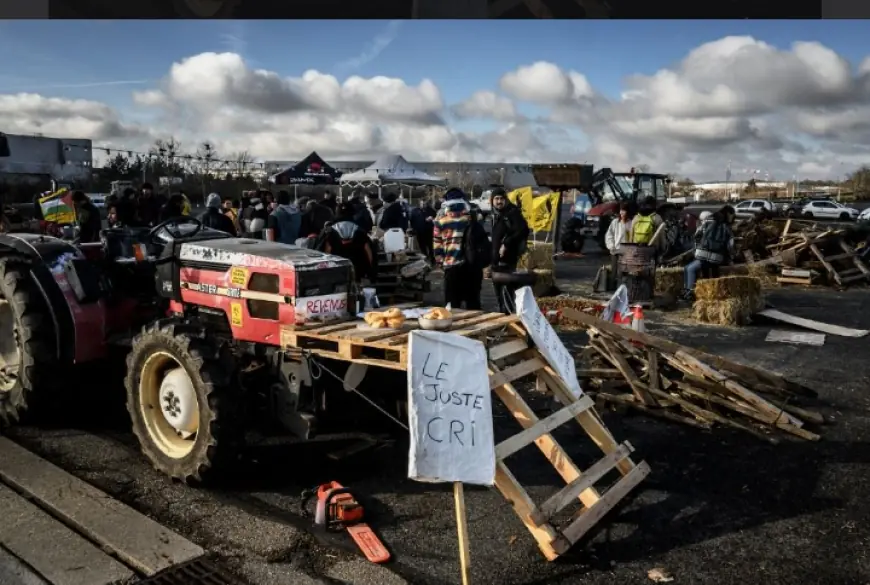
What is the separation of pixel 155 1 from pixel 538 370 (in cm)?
355

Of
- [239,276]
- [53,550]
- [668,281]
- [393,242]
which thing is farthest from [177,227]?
[668,281]

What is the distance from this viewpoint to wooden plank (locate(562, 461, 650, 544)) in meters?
3.72

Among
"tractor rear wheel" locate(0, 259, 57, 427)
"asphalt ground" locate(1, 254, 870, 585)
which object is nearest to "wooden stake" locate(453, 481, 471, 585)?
"asphalt ground" locate(1, 254, 870, 585)

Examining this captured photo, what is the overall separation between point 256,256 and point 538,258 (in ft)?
31.9

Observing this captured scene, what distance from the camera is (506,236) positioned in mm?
8484

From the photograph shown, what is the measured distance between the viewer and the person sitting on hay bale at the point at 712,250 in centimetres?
1188

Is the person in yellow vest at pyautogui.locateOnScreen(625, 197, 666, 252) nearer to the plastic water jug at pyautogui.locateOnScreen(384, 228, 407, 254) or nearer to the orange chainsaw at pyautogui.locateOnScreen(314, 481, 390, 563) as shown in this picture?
the plastic water jug at pyautogui.locateOnScreen(384, 228, 407, 254)

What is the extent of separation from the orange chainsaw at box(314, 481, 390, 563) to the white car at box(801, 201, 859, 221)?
4013cm

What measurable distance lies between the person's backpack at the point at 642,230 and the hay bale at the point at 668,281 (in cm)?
102

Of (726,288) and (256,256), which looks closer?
(256,256)

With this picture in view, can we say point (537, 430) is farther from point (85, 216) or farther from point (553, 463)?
point (85, 216)

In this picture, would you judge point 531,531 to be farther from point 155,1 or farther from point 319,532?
point 155,1

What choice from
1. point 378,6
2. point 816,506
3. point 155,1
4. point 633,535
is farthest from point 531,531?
point 155,1

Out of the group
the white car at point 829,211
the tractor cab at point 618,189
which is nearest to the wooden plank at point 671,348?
the tractor cab at point 618,189
